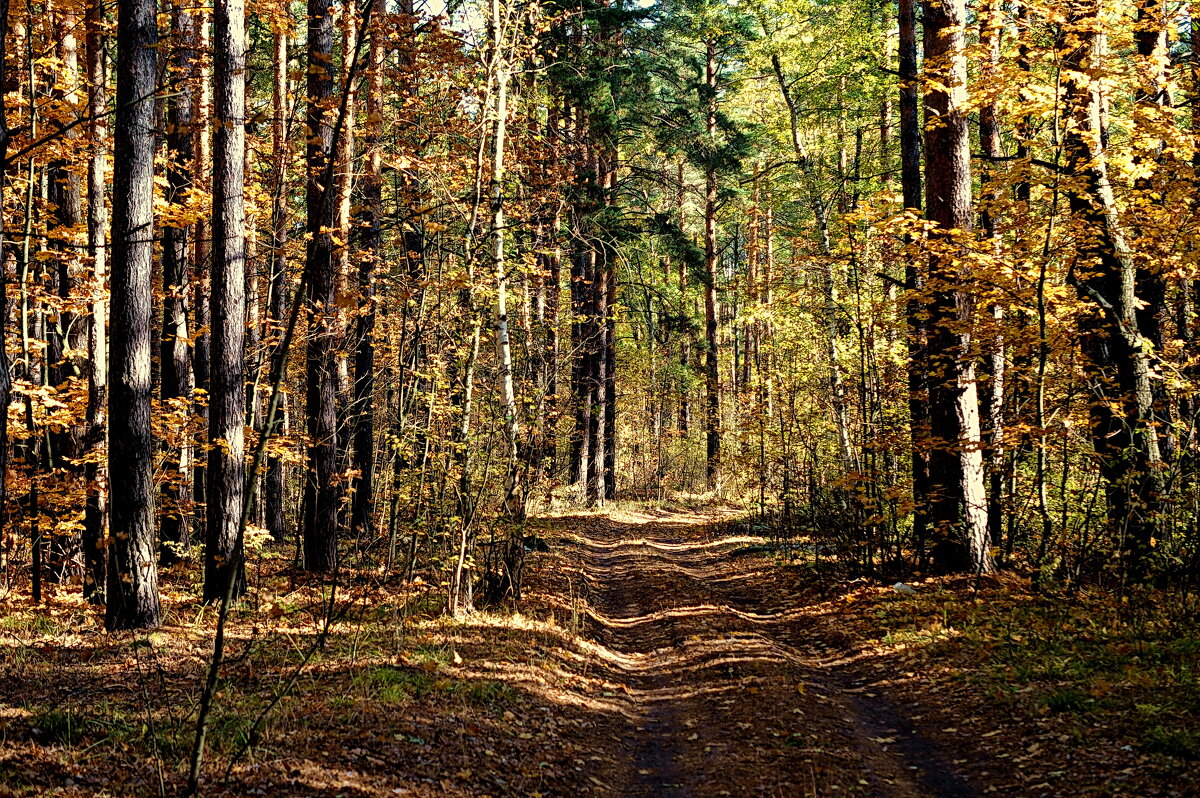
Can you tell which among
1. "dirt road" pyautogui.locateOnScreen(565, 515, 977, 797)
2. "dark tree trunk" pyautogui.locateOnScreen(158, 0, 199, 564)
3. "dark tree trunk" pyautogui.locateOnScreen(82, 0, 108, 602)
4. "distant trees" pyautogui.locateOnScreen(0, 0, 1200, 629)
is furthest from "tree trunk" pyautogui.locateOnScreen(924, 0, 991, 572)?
"dark tree trunk" pyautogui.locateOnScreen(82, 0, 108, 602)

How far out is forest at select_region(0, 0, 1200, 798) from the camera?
5.95m

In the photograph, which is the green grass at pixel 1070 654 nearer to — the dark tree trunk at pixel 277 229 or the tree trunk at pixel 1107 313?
the tree trunk at pixel 1107 313

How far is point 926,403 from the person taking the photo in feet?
39.6

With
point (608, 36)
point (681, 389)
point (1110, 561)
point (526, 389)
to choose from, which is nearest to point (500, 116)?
point (526, 389)

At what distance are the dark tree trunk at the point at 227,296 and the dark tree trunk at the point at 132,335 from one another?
2.87 feet

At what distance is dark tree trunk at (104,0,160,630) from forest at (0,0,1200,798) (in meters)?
0.04

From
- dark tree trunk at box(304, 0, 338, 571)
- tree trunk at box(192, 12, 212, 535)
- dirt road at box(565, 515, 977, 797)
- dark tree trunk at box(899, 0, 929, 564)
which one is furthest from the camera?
tree trunk at box(192, 12, 212, 535)

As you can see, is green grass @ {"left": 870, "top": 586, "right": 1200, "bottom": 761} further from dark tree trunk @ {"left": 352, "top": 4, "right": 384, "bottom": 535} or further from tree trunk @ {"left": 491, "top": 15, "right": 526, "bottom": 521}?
dark tree trunk @ {"left": 352, "top": 4, "right": 384, "bottom": 535}

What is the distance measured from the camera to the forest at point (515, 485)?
595 centimetres

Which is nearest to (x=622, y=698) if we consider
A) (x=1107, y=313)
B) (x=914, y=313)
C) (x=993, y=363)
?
(x=914, y=313)

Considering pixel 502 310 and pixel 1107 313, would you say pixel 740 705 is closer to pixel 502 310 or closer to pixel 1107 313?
pixel 502 310

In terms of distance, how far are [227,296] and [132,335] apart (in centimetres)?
135

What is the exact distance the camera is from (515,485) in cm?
1038

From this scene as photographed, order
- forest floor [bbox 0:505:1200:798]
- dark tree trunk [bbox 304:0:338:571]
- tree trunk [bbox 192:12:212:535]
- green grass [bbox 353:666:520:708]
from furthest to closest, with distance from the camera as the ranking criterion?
tree trunk [bbox 192:12:212:535] < dark tree trunk [bbox 304:0:338:571] < green grass [bbox 353:666:520:708] < forest floor [bbox 0:505:1200:798]
